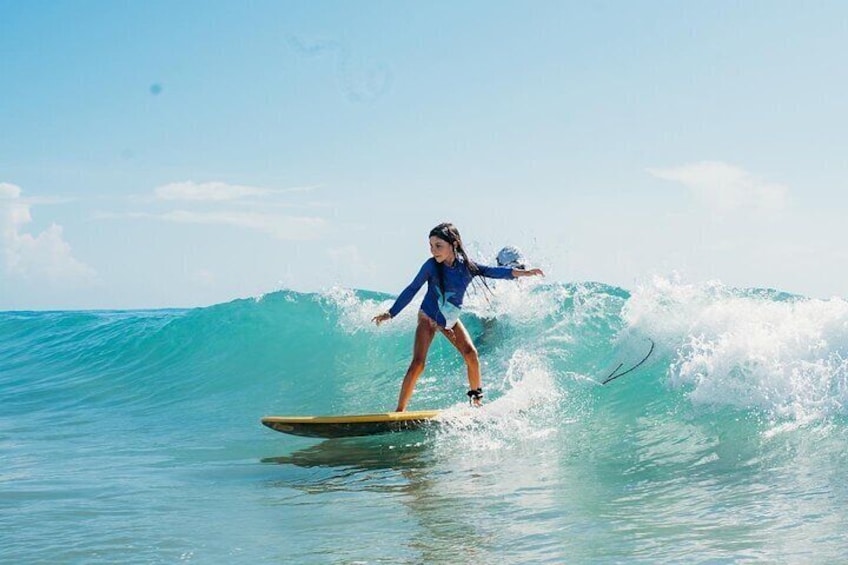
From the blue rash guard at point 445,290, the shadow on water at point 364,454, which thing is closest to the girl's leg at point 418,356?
the blue rash guard at point 445,290

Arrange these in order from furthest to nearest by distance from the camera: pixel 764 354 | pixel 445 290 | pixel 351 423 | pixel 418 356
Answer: pixel 764 354, pixel 418 356, pixel 445 290, pixel 351 423

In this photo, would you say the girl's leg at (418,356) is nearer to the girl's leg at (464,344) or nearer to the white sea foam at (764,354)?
the girl's leg at (464,344)

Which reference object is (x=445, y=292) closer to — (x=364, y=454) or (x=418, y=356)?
(x=418, y=356)

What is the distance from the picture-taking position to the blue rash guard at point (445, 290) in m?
8.20

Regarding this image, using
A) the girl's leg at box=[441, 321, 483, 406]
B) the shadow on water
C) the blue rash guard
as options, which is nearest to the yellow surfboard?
the shadow on water

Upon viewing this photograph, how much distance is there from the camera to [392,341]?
14734 mm

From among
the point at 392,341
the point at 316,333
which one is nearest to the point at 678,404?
the point at 392,341

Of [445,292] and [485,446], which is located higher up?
[445,292]

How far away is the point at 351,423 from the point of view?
7.98m

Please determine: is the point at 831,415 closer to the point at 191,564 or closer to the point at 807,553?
the point at 807,553

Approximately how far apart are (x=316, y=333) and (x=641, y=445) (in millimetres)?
9267

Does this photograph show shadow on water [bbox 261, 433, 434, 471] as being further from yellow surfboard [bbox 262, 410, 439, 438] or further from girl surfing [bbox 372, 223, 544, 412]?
girl surfing [bbox 372, 223, 544, 412]

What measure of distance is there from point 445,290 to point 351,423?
1590 mm

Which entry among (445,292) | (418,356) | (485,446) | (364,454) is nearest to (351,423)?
(364,454)
